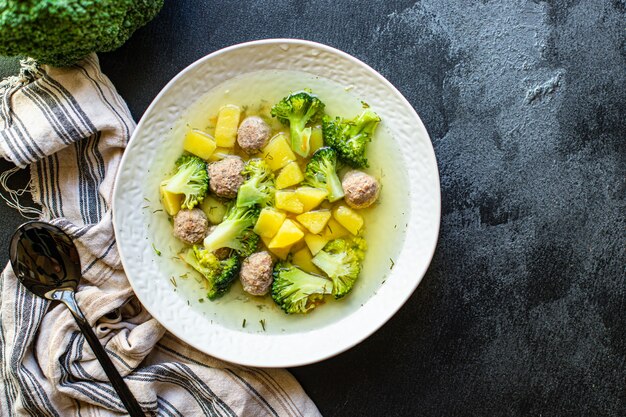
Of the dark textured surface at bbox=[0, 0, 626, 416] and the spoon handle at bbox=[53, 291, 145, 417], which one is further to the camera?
the dark textured surface at bbox=[0, 0, 626, 416]

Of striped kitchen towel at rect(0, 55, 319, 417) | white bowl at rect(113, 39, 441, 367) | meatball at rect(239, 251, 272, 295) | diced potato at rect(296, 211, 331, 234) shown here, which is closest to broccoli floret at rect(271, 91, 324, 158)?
white bowl at rect(113, 39, 441, 367)

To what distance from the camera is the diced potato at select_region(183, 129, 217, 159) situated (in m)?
2.70

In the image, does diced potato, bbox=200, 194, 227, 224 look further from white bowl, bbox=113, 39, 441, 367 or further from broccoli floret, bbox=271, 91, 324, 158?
broccoli floret, bbox=271, 91, 324, 158

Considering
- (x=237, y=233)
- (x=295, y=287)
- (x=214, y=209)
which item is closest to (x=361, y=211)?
(x=295, y=287)

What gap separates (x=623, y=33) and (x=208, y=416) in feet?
9.07

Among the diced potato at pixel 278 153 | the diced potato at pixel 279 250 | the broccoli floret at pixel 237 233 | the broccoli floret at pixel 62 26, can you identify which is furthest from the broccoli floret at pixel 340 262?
the broccoli floret at pixel 62 26

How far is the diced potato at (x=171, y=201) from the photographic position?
2.68m

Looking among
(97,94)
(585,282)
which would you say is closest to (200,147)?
(97,94)

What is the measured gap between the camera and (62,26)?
231cm

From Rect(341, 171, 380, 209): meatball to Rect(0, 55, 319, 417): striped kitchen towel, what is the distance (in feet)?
3.06

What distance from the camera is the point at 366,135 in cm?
267

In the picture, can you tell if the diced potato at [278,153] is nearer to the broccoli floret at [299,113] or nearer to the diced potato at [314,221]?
the broccoli floret at [299,113]

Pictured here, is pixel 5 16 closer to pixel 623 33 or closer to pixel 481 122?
pixel 481 122

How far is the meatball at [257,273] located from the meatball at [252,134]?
0.50 meters
